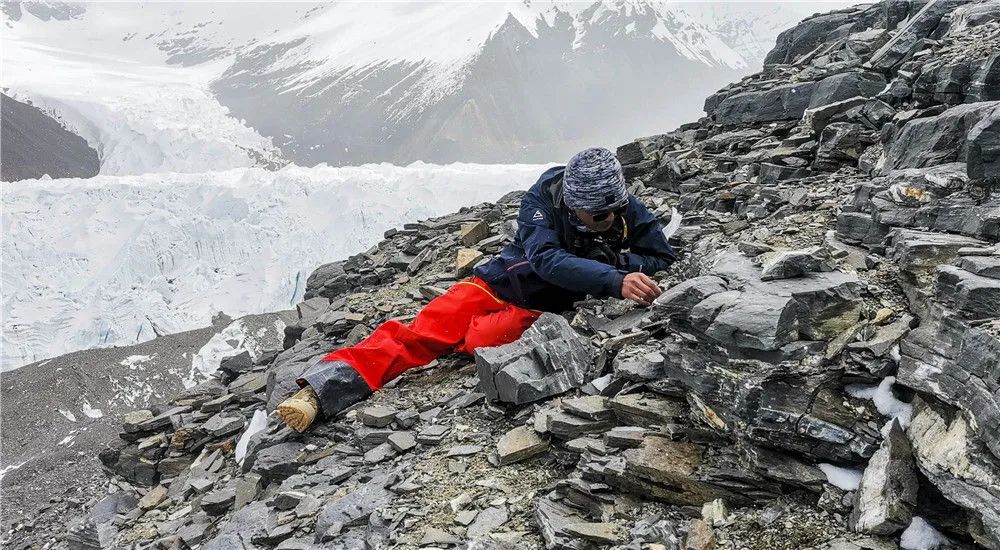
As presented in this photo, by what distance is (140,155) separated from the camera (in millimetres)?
39062

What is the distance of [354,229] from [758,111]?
19857 mm

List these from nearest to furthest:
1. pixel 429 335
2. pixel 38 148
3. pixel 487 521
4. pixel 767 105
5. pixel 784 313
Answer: pixel 784 313
pixel 487 521
pixel 429 335
pixel 767 105
pixel 38 148

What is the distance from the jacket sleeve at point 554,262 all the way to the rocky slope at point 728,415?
13.2 inches

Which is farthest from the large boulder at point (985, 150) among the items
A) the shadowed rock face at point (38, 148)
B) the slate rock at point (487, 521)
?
the shadowed rock face at point (38, 148)

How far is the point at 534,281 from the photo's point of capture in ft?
17.4

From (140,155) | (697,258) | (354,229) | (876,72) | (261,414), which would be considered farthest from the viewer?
(140,155)

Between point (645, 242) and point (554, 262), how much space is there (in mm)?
1065

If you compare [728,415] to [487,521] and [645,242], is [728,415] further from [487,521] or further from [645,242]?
[645,242]

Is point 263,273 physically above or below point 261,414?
below

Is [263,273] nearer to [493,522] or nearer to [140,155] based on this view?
[140,155]

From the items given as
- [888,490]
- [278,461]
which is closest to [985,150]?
[888,490]

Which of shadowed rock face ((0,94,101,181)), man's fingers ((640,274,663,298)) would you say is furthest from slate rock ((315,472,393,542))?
shadowed rock face ((0,94,101,181))

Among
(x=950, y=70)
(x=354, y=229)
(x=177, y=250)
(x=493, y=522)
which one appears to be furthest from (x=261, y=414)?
(x=177, y=250)

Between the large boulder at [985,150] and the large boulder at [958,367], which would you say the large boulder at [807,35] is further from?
the large boulder at [958,367]
